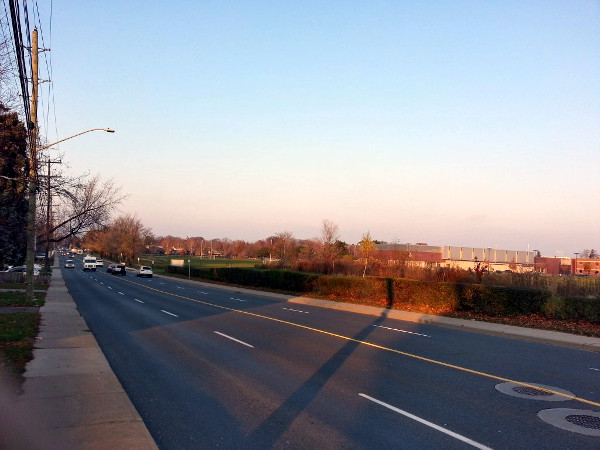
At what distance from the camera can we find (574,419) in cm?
734

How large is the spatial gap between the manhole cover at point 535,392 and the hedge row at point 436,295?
442 inches

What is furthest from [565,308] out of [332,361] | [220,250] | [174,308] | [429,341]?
[220,250]

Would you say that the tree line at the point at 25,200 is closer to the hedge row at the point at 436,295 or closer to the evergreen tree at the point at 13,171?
the evergreen tree at the point at 13,171

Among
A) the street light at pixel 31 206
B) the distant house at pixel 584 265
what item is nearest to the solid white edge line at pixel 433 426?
the street light at pixel 31 206

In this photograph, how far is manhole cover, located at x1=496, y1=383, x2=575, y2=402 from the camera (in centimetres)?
861

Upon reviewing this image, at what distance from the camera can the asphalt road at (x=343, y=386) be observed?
654 cm

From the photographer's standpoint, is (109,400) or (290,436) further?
A: (109,400)

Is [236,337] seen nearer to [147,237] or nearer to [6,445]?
[6,445]

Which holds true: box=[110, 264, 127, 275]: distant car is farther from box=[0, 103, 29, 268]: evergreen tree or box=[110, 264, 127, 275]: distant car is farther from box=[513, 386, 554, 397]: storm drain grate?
box=[513, 386, 554, 397]: storm drain grate

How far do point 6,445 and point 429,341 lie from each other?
1155cm

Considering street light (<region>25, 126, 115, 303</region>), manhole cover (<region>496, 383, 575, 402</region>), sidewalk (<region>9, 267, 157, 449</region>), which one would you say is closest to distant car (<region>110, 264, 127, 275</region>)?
street light (<region>25, 126, 115, 303</region>)

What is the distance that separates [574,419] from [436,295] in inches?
735

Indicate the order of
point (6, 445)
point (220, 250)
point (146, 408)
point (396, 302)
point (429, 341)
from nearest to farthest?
1. point (6, 445)
2. point (146, 408)
3. point (429, 341)
4. point (396, 302)
5. point (220, 250)

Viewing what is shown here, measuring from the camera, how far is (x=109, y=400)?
7.85 m
